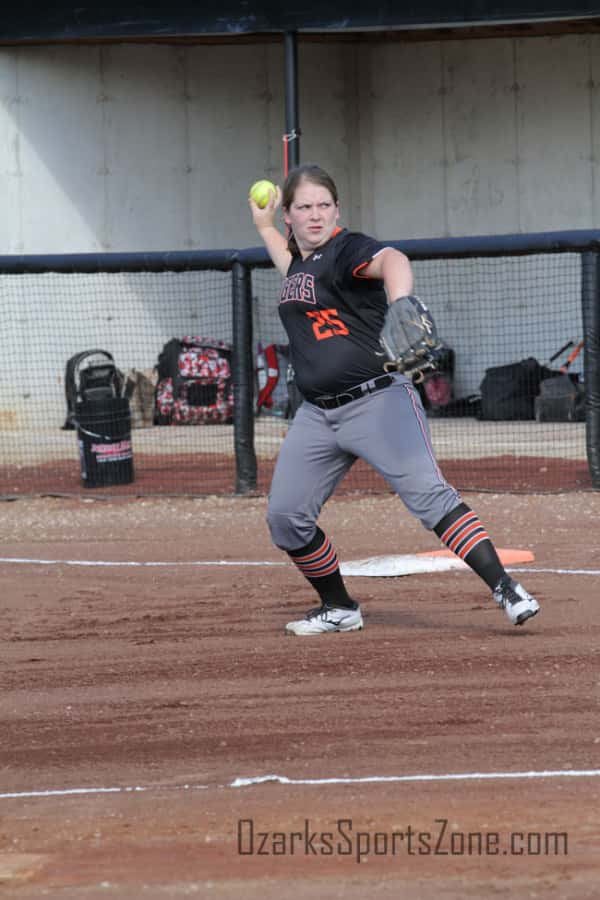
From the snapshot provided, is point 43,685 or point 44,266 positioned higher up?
point 44,266

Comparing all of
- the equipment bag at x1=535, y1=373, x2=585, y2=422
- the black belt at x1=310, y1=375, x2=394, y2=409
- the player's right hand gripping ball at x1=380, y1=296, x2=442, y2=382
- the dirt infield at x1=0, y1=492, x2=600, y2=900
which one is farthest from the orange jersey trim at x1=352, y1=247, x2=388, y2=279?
the equipment bag at x1=535, y1=373, x2=585, y2=422

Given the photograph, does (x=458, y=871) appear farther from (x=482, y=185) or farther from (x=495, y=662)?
(x=482, y=185)

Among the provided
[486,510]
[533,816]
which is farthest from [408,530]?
[533,816]

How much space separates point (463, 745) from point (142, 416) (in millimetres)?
11332

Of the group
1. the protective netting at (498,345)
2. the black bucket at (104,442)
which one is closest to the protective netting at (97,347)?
the black bucket at (104,442)

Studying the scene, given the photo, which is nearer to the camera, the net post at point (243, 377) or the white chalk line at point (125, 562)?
the white chalk line at point (125, 562)

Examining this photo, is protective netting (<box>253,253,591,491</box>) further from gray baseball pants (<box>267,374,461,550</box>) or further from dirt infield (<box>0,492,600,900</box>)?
gray baseball pants (<box>267,374,461,550</box>)

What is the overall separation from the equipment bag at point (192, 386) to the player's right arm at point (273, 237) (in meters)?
8.58

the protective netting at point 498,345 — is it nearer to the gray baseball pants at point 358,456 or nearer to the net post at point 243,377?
the net post at point 243,377

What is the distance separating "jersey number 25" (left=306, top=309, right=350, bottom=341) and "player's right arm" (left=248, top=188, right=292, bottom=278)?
332 millimetres

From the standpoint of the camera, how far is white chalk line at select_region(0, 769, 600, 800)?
4.27m

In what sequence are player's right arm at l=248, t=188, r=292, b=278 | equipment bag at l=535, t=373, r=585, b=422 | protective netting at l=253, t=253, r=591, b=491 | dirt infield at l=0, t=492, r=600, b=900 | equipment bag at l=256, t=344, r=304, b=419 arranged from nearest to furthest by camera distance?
1. dirt infield at l=0, t=492, r=600, b=900
2. player's right arm at l=248, t=188, r=292, b=278
3. protective netting at l=253, t=253, r=591, b=491
4. equipment bag at l=535, t=373, r=585, b=422
5. equipment bag at l=256, t=344, r=304, b=419

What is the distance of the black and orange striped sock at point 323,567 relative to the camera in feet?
Result: 20.3

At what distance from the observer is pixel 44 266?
452 inches
